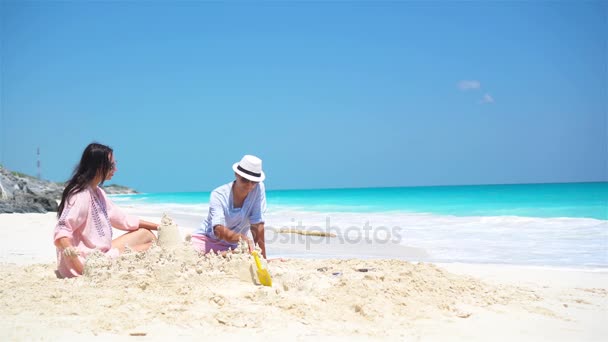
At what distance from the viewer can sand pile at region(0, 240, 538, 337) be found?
116 inches

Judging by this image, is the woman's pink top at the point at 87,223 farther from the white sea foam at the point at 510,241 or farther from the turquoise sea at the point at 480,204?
the turquoise sea at the point at 480,204

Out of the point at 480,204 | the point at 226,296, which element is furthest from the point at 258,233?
the point at 480,204

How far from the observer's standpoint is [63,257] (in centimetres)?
383

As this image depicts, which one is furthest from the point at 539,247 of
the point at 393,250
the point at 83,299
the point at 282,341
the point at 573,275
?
the point at 83,299

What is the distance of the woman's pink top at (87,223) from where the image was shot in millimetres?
3764

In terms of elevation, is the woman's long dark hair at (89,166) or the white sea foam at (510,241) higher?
the woman's long dark hair at (89,166)

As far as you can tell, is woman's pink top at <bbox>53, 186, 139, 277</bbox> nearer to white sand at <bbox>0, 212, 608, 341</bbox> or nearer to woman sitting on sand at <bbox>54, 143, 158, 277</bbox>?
woman sitting on sand at <bbox>54, 143, 158, 277</bbox>

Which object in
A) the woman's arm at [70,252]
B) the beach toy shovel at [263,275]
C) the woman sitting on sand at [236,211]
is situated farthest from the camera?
the woman sitting on sand at [236,211]

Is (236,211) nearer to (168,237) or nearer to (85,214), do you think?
(168,237)

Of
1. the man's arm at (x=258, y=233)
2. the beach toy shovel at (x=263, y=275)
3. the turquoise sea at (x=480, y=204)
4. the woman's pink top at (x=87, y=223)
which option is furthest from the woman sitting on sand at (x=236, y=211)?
the turquoise sea at (x=480, y=204)

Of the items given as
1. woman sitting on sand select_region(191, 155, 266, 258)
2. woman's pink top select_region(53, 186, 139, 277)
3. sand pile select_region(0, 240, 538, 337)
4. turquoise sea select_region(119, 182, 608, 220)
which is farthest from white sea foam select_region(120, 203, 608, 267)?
turquoise sea select_region(119, 182, 608, 220)

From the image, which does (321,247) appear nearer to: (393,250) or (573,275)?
(393,250)

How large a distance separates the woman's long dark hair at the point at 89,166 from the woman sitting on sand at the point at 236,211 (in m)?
0.90

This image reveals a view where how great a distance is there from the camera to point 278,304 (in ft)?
10.5
